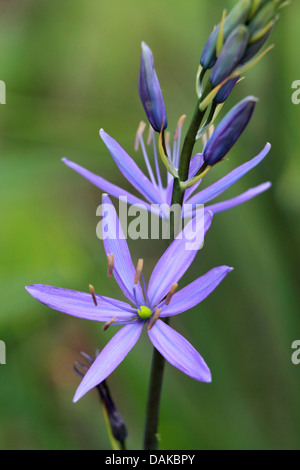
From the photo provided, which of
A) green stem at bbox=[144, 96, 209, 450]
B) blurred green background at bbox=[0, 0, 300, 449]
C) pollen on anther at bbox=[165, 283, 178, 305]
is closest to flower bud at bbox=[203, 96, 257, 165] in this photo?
green stem at bbox=[144, 96, 209, 450]

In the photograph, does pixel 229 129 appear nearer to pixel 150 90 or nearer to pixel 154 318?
pixel 150 90

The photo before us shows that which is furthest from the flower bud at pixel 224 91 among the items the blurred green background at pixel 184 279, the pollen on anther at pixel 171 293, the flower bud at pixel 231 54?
the blurred green background at pixel 184 279

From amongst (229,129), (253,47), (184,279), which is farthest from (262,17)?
(184,279)

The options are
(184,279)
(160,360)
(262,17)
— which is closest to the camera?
(262,17)

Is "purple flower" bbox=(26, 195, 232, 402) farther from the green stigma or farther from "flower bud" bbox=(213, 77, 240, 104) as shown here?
"flower bud" bbox=(213, 77, 240, 104)
